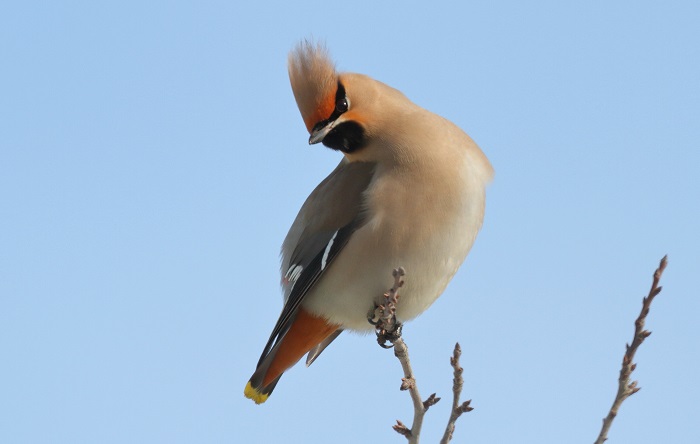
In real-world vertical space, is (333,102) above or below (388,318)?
above

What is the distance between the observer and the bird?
4371 mm

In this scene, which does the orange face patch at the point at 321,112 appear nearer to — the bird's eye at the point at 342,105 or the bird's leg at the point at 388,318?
the bird's eye at the point at 342,105

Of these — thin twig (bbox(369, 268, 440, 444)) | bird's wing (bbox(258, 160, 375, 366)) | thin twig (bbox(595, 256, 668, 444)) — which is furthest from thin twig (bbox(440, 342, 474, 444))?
bird's wing (bbox(258, 160, 375, 366))

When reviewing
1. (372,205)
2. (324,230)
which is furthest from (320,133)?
(324,230)

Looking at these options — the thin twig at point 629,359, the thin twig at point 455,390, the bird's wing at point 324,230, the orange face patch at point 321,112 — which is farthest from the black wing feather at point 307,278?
the thin twig at point 629,359

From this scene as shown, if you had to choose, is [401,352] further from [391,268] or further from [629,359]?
[629,359]

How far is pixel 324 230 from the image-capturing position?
4.68 metres

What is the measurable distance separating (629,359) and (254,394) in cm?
263

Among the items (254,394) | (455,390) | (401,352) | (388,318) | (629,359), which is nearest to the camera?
(629,359)

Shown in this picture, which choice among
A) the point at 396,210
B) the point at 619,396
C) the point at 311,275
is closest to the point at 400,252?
the point at 396,210

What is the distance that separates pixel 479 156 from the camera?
465 cm

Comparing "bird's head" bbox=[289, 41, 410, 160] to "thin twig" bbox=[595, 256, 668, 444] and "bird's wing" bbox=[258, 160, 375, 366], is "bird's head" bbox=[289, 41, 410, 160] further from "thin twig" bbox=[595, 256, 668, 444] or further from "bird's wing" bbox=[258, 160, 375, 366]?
"thin twig" bbox=[595, 256, 668, 444]

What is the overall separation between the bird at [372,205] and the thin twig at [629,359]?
1.59 meters

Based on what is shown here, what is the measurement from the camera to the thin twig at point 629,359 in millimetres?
2814
